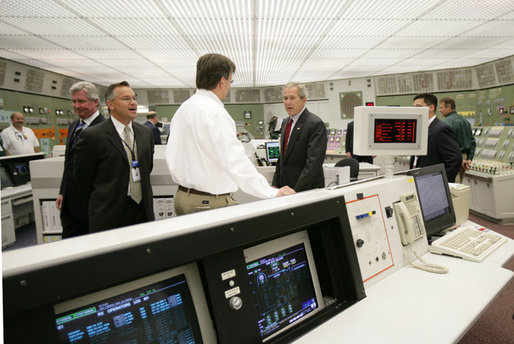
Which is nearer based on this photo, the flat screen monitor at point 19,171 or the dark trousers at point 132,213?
the dark trousers at point 132,213

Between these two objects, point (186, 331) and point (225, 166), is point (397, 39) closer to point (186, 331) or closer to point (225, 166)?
point (225, 166)

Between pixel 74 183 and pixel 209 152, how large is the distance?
3.36ft

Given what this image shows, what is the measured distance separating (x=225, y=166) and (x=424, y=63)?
6.47 m

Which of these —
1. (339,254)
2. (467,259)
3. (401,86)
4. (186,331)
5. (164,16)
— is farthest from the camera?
(401,86)

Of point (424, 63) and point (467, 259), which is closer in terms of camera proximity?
point (467, 259)

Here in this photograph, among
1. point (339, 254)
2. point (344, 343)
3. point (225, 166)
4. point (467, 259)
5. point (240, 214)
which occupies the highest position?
point (225, 166)


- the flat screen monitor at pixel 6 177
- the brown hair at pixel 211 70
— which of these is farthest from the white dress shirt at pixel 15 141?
the brown hair at pixel 211 70

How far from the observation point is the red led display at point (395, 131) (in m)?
1.75

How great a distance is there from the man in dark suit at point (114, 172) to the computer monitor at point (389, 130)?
1.31 meters

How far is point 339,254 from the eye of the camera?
121cm

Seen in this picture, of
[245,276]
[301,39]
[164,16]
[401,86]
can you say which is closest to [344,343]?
[245,276]

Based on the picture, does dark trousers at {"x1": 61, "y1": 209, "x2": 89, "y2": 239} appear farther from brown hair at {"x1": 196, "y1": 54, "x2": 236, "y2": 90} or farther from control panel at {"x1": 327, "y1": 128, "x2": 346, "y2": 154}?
control panel at {"x1": 327, "y1": 128, "x2": 346, "y2": 154}

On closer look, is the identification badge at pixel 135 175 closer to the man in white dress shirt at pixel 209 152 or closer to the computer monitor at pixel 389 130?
the man in white dress shirt at pixel 209 152

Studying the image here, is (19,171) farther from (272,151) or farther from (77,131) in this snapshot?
A: (272,151)
